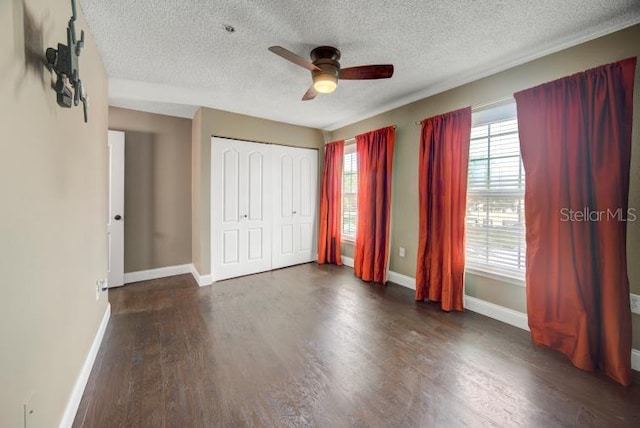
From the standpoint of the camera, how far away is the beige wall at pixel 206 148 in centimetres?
354

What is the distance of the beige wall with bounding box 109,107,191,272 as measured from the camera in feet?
11.9

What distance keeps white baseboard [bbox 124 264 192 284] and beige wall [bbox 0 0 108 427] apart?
2.03m

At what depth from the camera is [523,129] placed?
2234 mm

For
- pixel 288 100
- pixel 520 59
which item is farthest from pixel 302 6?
pixel 520 59

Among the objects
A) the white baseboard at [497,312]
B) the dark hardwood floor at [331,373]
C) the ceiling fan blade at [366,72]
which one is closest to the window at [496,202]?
the white baseboard at [497,312]

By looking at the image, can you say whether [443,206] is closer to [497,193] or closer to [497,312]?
[497,193]

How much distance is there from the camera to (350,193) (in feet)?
14.4

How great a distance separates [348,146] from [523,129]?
8.36 feet

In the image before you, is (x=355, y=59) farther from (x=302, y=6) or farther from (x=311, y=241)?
(x=311, y=241)

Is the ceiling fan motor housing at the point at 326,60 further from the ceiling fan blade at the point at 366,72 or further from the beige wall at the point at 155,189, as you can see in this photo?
the beige wall at the point at 155,189

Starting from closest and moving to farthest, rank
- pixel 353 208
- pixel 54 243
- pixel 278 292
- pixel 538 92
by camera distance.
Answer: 1. pixel 54 243
2. pixel 538 92
3. pixel 278 292
4. pixel 353 208

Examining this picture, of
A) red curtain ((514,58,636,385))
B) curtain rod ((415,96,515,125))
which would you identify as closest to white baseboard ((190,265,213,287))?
red curtain ((514,58,636,385))

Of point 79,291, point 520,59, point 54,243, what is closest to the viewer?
point 54,243

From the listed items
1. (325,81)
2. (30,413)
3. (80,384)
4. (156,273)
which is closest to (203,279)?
(156,273)
